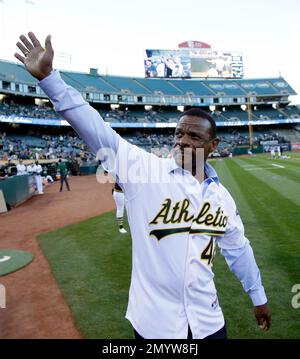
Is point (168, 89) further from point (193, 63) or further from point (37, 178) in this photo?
point (37, 178)

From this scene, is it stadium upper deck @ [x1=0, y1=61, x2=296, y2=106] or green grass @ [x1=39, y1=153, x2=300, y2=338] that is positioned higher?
stadium upper deck @ [x1=0, y1=61, x2=296, y2=106]

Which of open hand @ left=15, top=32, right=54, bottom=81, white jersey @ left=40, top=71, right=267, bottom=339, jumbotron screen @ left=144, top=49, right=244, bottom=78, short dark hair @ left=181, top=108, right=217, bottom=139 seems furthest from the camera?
jumbotron screen @ left=144, top=49, right=244, bottom=78

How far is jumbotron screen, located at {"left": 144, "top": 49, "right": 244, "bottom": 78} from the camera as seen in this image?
74.1m

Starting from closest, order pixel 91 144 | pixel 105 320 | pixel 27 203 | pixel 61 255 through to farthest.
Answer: pixel 91 144
pixel 105 320
pixel 61 255
pixel 27 203

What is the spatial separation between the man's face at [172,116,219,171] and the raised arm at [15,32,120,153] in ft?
2.04

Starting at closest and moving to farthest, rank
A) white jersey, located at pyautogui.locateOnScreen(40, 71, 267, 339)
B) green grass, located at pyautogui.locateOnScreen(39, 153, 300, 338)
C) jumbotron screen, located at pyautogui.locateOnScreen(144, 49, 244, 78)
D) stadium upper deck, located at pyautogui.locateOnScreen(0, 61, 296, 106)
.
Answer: white jersey, located at pyautogui.locateOnScreen(40, 71, 267, 339)
green grass, located at pyautogui.locateOnScreen(39, 153, 300, 338)
stadium upper deck, located at pyautogui.locateOnScreen(0, 61, 296, 106)
jumbotron screen, located at pyautogui.locateOnScreen(144, 49, 244, 78)

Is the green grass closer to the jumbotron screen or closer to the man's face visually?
the man's face

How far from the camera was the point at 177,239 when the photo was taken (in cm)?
226

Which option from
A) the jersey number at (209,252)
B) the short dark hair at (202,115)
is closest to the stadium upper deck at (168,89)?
the short dark hair at (202,115)

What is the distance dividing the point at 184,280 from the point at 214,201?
60 centimetres

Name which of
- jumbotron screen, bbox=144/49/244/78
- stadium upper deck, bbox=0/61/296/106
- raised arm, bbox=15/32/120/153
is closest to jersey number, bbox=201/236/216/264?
raised arm, bbox=15/32/120/153

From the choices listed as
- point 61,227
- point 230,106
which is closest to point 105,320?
point 61,227
